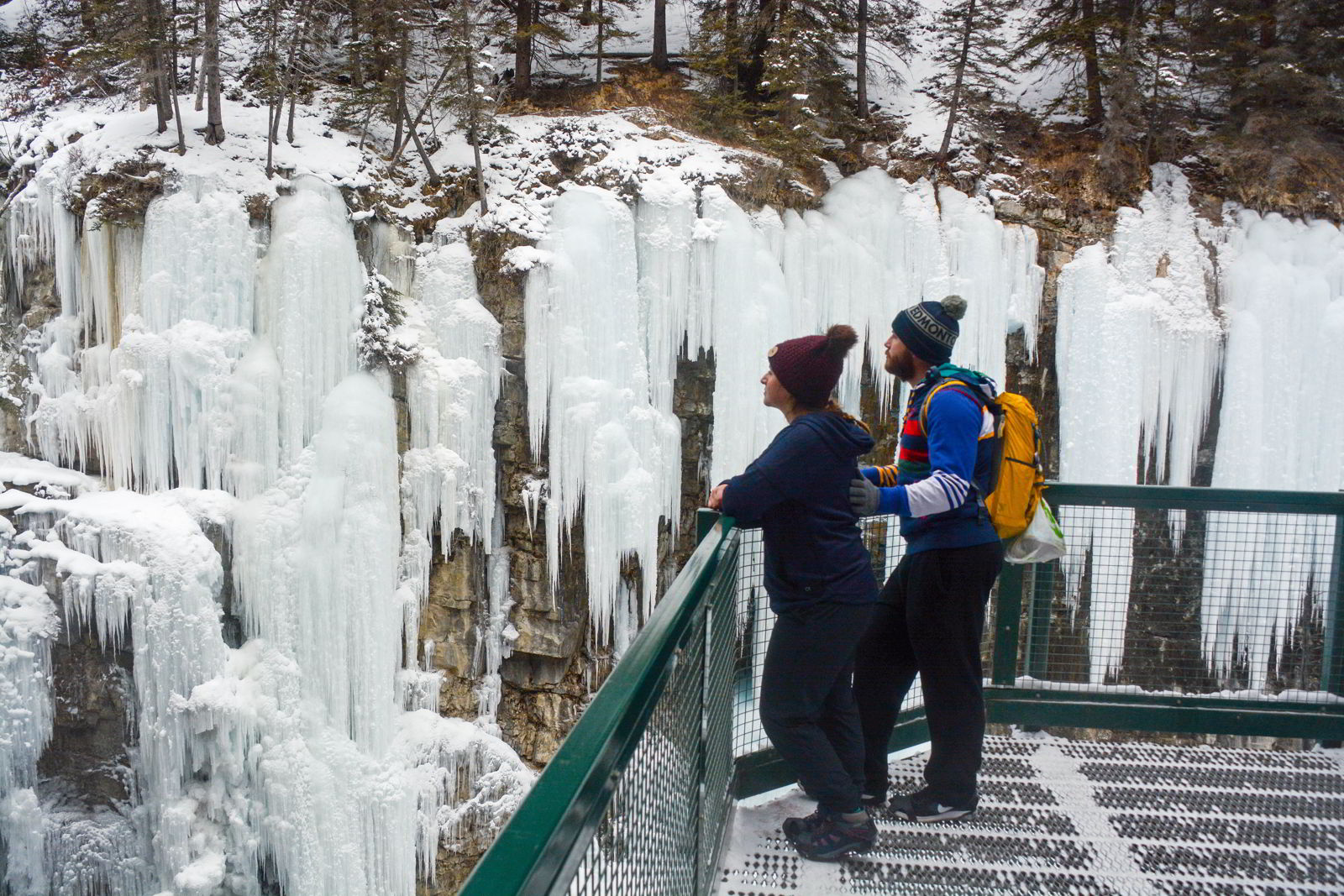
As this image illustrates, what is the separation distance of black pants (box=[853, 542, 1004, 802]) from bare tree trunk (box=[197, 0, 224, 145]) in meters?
7.89

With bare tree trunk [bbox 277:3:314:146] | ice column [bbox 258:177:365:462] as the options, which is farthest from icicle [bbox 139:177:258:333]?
bare tree trunk [bbox 277:3:314:146]

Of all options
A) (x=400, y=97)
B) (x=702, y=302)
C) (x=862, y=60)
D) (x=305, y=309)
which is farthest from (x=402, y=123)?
(x=862, y=60)

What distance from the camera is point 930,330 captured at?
8.45ft

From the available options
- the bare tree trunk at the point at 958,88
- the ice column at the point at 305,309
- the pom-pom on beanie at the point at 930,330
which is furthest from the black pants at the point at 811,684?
the bare tree trunk at the point at 958,88

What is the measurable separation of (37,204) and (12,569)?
11.3 ft

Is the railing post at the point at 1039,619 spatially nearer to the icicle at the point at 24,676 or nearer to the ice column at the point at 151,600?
the ice column at the point at 151,600

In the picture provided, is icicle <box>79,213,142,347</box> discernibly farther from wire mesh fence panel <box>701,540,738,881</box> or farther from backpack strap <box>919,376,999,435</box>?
backpack strap <box>919,376,999,435</box>

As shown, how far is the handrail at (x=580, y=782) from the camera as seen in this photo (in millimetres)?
901

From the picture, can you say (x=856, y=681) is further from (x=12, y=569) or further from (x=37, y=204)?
(x=37, y=204)

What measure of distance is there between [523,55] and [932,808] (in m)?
11.0

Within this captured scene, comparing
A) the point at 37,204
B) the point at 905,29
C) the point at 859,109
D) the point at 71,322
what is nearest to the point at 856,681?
the point at 71,322

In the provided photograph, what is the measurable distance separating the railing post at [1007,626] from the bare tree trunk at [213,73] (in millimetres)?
7741

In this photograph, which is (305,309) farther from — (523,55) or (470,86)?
(523,55)

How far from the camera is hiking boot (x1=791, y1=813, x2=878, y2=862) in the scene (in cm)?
249
